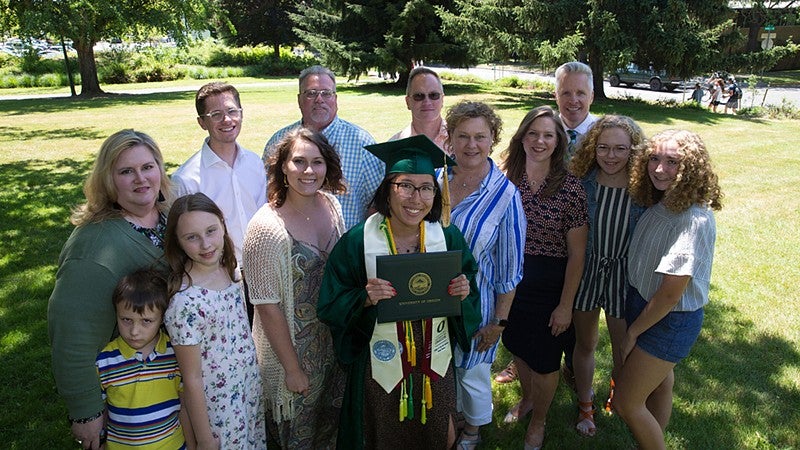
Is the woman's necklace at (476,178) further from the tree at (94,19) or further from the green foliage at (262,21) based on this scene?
the green foliage at (262,21)

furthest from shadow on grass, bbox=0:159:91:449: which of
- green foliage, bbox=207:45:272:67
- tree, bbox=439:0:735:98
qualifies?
green foliage, bbox=207:45:272:67

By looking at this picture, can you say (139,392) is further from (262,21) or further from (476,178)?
(262,21)

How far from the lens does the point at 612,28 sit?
18.2m

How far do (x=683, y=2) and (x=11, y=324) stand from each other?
66.4 feet

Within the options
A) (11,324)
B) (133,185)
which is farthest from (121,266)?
(11,324)

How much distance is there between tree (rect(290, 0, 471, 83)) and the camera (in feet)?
82.6

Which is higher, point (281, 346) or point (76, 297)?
point (76, 297)

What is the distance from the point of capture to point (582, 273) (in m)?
3.51

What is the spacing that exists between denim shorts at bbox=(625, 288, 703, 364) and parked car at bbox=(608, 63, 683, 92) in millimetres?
28141

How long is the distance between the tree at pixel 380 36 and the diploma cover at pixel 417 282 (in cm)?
2392

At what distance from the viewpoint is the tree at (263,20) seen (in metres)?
47.8

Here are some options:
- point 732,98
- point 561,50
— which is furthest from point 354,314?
point 732,98

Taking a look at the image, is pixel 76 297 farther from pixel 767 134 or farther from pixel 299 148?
pixel 767 134

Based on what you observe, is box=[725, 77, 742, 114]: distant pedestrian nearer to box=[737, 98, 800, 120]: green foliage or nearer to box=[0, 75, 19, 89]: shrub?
box=[737, 98, 800, 120]: green foliage
